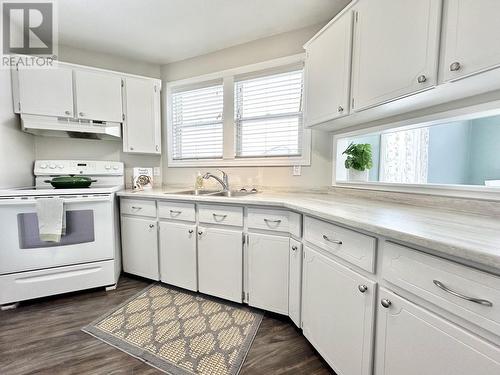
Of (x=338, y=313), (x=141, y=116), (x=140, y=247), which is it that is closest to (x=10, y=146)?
(x=141, y=116)

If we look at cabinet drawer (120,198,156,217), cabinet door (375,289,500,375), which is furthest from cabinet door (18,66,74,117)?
cabinet door (375,289,500,375)

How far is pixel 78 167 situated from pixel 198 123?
4.45 feet

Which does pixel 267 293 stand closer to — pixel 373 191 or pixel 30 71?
pixel 373 191

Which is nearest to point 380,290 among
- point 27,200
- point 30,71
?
point 27,200

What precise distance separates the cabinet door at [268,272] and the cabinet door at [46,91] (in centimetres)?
221

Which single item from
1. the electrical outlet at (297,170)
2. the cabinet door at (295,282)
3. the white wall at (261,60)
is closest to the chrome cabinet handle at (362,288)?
the cabinet door at (295,282)

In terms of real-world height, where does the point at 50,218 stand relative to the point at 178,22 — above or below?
below

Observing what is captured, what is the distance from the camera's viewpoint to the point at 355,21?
1.34 metres

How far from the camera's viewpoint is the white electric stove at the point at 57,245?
1807 millimetres

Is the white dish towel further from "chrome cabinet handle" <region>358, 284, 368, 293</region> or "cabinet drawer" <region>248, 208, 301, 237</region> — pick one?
"chrome cabinet handle" <region>358, 284, 368, 293</region>

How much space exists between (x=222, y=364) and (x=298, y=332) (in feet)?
1.87

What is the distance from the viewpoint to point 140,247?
2.23m

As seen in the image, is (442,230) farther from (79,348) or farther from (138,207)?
(138,207)

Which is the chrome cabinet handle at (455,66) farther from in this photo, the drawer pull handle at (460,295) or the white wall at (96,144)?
the white wall at (96,144)
